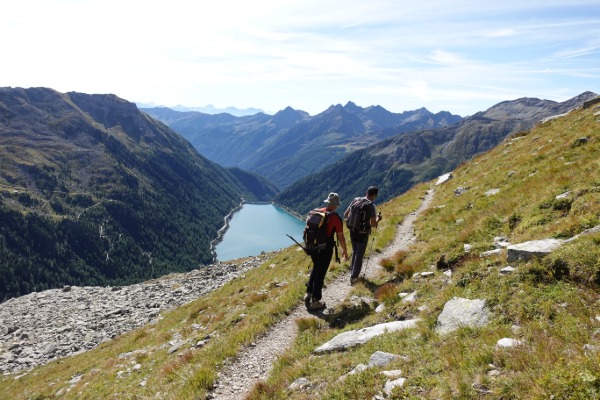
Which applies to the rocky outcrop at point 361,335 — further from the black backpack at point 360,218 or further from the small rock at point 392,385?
the black backpack at point 360,218

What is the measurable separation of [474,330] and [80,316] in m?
44.0

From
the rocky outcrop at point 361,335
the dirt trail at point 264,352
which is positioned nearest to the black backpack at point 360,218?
the dirt trail at point 264,352

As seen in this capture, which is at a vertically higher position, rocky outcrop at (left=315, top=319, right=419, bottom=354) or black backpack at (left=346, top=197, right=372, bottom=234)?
black backpack at (left=346, top=197, right=372, bottom=234)

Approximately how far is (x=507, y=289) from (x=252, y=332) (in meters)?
7.77

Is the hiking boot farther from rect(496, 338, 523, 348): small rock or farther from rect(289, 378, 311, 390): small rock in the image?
rect(496, 338, 523, 348): small rock

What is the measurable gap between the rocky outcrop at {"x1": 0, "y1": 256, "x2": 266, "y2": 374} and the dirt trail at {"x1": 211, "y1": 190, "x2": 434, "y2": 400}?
2204cm

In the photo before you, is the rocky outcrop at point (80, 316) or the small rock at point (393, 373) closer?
the small rock at point (393, 373)

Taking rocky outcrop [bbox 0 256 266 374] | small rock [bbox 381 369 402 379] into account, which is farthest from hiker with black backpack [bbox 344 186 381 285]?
rocky outcrop [bbox 0 256 266 374]

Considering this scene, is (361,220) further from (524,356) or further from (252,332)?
(524,356)

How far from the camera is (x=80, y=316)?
3900 centimetres

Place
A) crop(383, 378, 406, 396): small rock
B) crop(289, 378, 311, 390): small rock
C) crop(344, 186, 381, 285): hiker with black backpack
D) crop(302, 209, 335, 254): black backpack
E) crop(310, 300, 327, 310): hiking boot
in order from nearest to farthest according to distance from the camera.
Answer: crop(383, 378, 406, 396): small rock
crop(289, 378, 311, 390): small rock
crop(302, 209, 335, 254): black backpack
crop(310, 300, 327, 310): hiking boot
crop(344, 186, 381, 285): hiker with black backpack

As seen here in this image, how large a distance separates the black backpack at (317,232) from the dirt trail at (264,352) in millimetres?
2601

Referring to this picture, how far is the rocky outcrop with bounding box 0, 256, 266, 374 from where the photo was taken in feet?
103

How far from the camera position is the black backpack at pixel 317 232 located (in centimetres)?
1166
